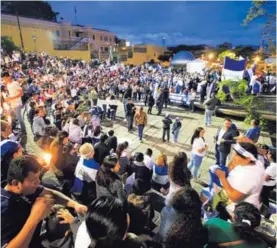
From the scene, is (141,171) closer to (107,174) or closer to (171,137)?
(107,174)

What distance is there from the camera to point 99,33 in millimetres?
56250

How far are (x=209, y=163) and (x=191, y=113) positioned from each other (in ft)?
25.3

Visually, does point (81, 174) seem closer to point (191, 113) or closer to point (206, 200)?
point (206, 200)

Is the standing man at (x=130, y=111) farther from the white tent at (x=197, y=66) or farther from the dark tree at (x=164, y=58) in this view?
the dark tree at (x=164, y=58)

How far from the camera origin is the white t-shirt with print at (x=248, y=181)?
10.1ft

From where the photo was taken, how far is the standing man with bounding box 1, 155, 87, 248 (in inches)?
71.6

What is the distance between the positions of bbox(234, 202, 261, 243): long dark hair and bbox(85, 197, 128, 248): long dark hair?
1042mm

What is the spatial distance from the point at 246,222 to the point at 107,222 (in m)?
1.30

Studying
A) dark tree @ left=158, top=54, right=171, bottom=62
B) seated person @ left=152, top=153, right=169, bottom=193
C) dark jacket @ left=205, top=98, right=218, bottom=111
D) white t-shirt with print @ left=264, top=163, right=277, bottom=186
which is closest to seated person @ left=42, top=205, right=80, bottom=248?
seated person @ left=152, top=153, right=169, bottom=193

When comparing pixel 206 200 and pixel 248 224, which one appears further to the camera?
pixel 206 200

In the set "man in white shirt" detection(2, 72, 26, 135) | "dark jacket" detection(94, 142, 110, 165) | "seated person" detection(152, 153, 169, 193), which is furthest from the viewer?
"man in white shirt" detection(2, 72, 26, 135)

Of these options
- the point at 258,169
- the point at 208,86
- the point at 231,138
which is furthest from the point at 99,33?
the point at 258,169

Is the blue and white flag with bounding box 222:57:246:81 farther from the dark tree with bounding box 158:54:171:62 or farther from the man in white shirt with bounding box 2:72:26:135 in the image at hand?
the dark tree with bounding box 158:54:171:62

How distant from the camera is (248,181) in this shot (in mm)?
3080
